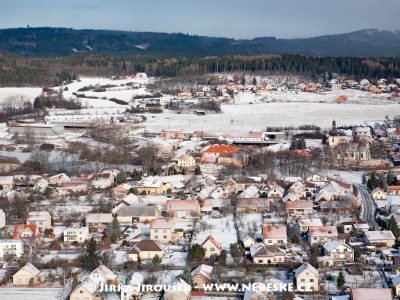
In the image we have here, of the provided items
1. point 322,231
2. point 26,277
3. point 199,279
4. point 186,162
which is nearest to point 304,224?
point 322,231

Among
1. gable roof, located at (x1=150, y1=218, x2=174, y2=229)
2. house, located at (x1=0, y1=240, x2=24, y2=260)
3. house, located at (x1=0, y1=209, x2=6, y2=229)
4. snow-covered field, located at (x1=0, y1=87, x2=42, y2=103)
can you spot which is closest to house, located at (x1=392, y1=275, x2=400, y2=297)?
gable roof, located at (x1=150, y1=218, x2=174, y2=229)

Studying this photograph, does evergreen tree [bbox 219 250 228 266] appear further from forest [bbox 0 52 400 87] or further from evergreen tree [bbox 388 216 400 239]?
forest [bbox 0 52 400 87]

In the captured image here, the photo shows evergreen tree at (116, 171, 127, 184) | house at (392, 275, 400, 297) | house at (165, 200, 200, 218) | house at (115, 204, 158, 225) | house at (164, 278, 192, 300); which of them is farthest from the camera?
evergreen tree at (116, 171, 127, 184)

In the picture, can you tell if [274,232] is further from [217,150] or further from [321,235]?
[217,150]

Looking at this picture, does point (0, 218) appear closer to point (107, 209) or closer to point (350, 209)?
point (107, 209)

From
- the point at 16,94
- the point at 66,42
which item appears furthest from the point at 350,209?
the point at 66,42
